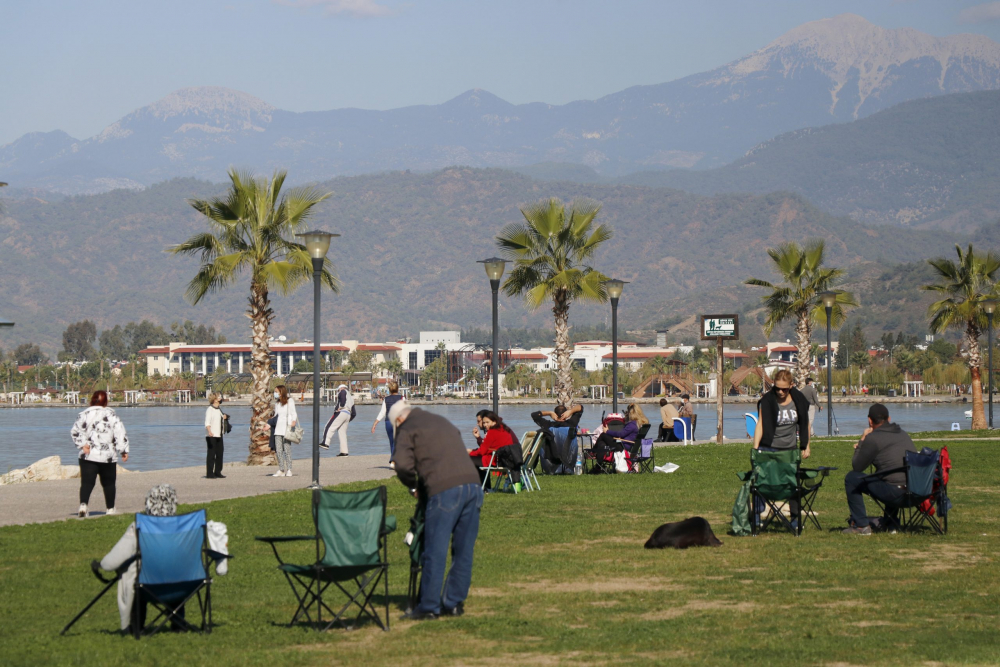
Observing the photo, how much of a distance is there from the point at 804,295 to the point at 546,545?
28.9 metres

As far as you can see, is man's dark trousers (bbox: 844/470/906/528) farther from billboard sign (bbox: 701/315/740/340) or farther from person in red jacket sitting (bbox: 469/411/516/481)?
billboard sign (bbox: 701/315/740/340)

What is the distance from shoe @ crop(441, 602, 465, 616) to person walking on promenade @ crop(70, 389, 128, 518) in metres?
6.69

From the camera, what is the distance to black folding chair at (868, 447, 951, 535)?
466 inches

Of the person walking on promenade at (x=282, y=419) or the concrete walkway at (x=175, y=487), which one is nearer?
the concrete walkway at (x=175, y=487)

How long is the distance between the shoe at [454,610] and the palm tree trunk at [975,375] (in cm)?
3329

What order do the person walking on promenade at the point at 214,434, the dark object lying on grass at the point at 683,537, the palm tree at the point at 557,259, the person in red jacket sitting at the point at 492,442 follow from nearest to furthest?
the dark object lying on grass at the point at 683,537 → the person in red jacket sitting at the point at 492,442 → the person walking on promenade at the point at 214,434 → the palm tree at the point at 557,259

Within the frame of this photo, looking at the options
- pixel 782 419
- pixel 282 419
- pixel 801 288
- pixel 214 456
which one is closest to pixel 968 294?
pixel 801 288

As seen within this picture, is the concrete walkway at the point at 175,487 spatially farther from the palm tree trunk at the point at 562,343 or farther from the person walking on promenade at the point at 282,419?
the palm tree trunk at the point at 562,343

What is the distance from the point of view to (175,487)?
19.3m

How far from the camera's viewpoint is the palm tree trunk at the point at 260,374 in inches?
1021

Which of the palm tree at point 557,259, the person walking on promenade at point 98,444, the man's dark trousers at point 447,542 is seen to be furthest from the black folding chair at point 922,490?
the palm tree at point 557,259

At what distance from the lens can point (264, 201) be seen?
25.5 meters

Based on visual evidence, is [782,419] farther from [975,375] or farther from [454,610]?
[975,375]

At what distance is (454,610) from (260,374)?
18754 mm
